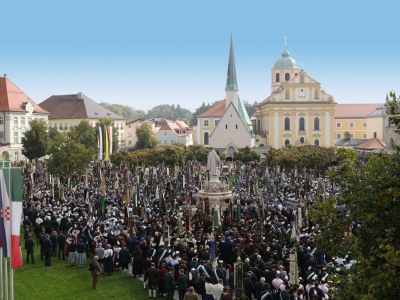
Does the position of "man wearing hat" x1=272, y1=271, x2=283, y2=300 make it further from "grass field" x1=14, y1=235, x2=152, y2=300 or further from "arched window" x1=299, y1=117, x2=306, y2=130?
"arched window" x1=299, y1=117, x2=306, y2=130

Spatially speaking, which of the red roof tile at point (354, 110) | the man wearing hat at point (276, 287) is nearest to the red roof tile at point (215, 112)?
the red roof tile at point (354, 110)

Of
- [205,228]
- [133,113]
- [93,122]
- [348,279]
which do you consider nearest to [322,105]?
[93,122]

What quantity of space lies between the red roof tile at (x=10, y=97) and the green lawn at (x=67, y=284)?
54.1 meters

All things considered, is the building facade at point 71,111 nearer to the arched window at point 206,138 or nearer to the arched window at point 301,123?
the arched window at point 206,138

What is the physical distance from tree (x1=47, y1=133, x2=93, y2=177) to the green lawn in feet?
60.2

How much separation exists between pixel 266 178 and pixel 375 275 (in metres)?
30.9

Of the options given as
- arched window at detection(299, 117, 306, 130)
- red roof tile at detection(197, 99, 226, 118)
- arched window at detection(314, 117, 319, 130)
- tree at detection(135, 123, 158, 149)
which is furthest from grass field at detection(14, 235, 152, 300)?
red roof tile at detection(197, 99, 226, 118)

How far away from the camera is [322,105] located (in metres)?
79.7

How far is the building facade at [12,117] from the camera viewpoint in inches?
2677

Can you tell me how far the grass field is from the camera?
15758mm

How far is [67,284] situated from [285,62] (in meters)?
90.3

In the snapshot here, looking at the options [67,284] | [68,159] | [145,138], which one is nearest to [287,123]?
[145,138]

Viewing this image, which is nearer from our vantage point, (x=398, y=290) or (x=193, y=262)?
(x=398, y=290)

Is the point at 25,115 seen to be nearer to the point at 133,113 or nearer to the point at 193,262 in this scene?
the point at 193,262
